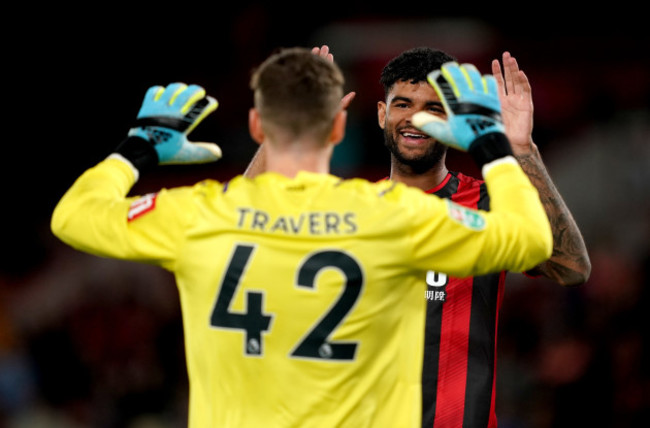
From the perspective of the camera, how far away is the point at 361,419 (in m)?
3.41

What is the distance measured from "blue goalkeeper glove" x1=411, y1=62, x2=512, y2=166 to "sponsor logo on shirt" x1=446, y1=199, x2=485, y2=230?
0.32 m

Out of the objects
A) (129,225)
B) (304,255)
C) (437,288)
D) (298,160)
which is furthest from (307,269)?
(437,288)

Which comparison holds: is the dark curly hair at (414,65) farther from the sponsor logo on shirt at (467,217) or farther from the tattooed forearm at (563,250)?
the sponsor logo on shirt at (467,217)

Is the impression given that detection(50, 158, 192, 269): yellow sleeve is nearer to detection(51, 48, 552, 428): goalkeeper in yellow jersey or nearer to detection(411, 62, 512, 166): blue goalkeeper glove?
detection(51, 48, 552, 428): goalkeeper in yellow jersey

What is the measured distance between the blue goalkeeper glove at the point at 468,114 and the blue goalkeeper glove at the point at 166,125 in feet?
2.90

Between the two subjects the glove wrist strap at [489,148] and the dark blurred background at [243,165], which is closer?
the glove wrist strap at [489,148]

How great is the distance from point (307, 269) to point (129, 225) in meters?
0.64

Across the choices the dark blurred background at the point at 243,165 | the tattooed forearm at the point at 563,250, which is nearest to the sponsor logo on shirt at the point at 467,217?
the tattooed forearm at the point at 563,250

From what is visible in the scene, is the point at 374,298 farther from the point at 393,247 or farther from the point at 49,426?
the point at 49,426

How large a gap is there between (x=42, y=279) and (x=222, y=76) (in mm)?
4075

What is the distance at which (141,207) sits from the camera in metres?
3.49

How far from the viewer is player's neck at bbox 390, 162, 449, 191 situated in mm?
5121

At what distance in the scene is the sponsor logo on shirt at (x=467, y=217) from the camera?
11.1ft

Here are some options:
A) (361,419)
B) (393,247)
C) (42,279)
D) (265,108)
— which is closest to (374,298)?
(393,247)
